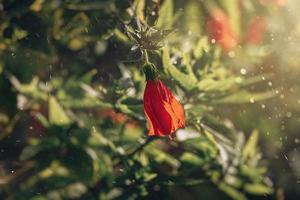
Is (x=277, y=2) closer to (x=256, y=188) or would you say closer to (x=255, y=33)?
(x=255, y=33)

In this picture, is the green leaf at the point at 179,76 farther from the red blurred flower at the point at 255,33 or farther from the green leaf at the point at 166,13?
the red blurred flower at the point at 255,33

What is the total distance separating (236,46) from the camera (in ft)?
3.50

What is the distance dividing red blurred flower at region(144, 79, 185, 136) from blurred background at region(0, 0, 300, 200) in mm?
127

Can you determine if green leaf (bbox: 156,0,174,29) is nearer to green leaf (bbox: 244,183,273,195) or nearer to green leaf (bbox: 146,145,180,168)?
green leaf (bbox: 146,145,180,168)

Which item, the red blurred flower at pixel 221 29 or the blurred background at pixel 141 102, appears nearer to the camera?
the blurred background at pixel 141 102

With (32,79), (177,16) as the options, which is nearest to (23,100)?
(32,79)

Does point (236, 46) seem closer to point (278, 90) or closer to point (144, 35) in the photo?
point (278, 90)

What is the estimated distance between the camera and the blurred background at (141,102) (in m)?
0.89

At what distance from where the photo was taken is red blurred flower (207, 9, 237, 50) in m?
1.05

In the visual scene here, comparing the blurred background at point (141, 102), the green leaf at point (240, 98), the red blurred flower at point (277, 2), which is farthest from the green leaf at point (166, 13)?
the red blurred flower at point (277, 2)

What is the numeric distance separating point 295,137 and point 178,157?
11.3 inches

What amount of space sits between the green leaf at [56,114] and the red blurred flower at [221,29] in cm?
38

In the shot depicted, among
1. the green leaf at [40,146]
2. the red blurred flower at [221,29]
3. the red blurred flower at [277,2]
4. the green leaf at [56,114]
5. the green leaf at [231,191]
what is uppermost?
the red blurred flower at [277,2]

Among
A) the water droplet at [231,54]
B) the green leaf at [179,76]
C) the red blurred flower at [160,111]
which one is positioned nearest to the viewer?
the red blurred flower at [160,111]
